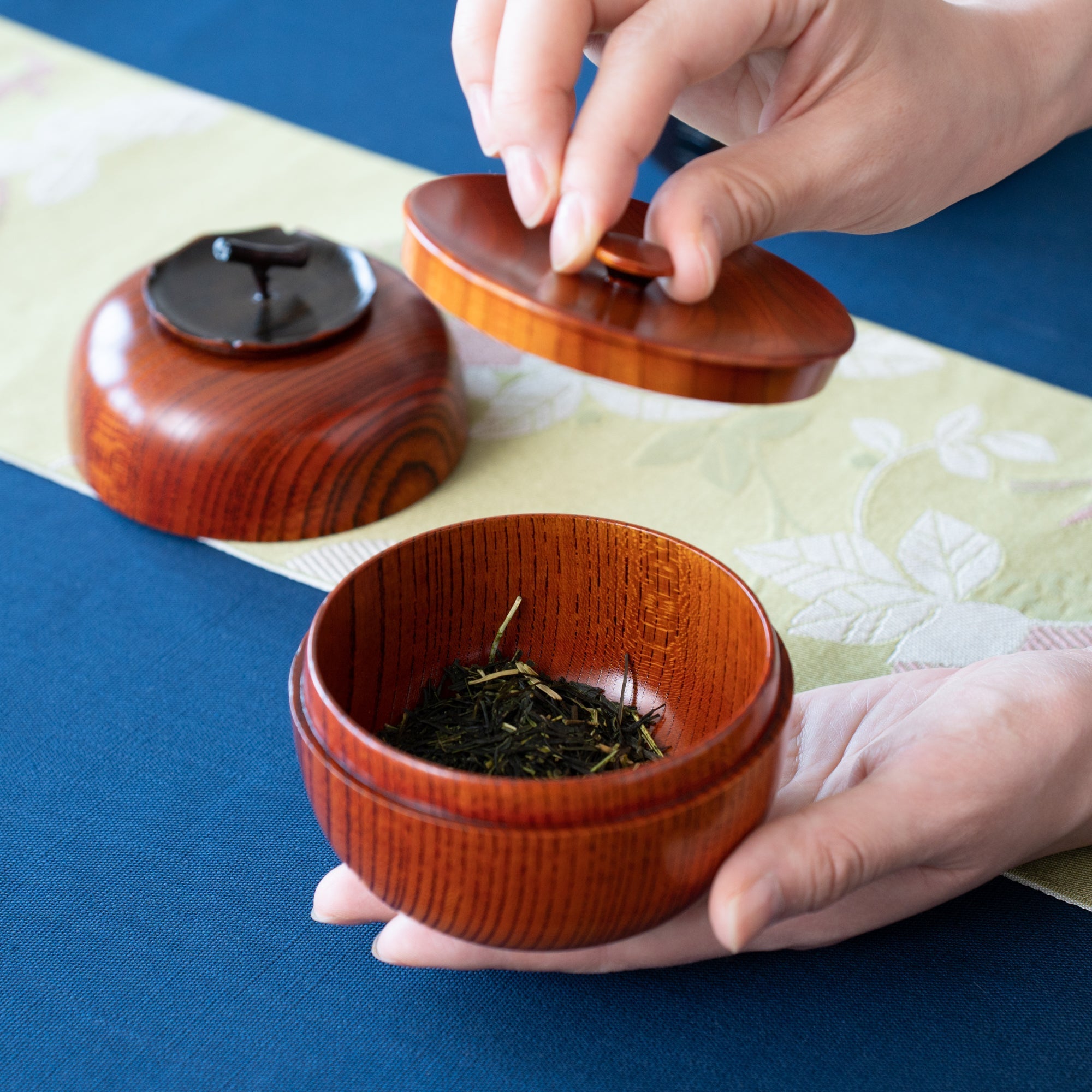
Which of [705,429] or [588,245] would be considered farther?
[705,429]

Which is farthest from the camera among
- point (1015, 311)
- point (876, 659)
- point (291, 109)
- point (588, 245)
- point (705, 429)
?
point (291, 109)

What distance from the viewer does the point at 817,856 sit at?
454mm

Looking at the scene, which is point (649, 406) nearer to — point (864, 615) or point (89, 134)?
point (864, 615)

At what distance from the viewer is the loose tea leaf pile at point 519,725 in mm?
519

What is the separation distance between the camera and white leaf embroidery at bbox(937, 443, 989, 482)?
35.1 inches

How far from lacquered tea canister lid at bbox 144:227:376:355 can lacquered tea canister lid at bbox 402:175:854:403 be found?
1.01 feet

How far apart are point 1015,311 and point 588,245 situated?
820 millimetres

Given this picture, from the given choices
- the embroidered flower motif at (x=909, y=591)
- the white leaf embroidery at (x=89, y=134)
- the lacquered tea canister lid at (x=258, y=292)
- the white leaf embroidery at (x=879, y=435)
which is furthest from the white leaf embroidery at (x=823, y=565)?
the white leaf embroidery at (x=89, y=134)

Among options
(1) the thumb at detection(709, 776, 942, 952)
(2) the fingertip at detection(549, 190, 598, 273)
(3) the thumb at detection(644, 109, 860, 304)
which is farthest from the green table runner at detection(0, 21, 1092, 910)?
(2) the fingertip at detection(549, 190, 598, 273)

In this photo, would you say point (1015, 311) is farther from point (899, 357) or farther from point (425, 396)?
point (425, 396)

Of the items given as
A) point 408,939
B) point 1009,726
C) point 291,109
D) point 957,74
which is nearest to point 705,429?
point 957,74

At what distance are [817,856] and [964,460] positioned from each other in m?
0.54

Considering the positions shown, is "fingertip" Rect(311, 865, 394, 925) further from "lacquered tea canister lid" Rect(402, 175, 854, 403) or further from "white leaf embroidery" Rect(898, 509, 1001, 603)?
"white leaf embroidery" Rect(898, 509, 1001, 603)

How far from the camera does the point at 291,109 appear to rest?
Answer: 1.43 meters
